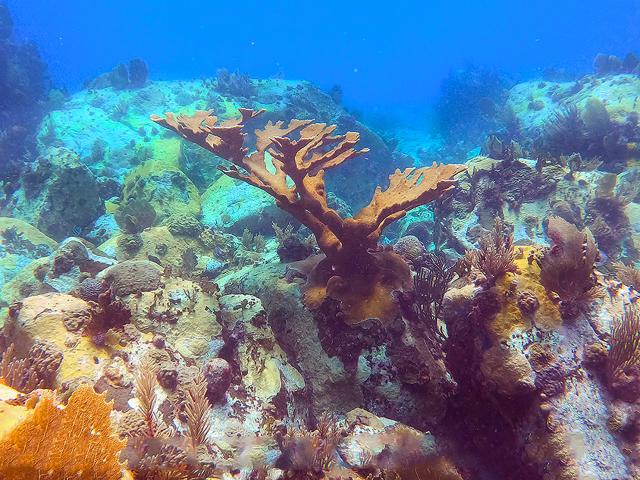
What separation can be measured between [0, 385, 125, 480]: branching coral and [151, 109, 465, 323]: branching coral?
2511 millimetres

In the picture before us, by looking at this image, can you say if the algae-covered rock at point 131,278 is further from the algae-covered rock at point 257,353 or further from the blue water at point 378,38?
the blue water at point 378,38

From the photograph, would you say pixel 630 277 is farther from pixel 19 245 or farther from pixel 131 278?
pixel 19 245

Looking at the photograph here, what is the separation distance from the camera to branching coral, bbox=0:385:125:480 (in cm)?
167

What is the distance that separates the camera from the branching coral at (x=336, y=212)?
156 inches

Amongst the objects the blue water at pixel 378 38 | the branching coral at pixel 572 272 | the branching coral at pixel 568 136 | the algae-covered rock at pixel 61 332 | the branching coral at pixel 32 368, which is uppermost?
the blue water at pixel 378 38

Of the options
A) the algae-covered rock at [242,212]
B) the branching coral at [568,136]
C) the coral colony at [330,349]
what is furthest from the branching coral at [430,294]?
the branching coral at [568,136]

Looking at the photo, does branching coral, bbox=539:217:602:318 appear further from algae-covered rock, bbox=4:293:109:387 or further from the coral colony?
algae-covered rock, bbox=4:293:109:387

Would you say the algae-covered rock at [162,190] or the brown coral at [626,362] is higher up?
the algae-covered rock at [162,190]

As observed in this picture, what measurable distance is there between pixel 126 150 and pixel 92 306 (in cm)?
1417

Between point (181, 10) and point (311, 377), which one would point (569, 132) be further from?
point (181, 10)

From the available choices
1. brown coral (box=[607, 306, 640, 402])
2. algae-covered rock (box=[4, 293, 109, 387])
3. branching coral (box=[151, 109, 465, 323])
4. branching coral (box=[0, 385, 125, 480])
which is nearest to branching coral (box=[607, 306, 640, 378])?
brown coral (box=[607, 306, 640, 402])

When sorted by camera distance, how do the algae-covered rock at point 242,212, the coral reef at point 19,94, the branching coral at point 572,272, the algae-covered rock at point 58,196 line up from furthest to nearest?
the coral reef at point 19,94, the algae-covered rock at point 242,212, the algae-covered rock at point 58,196, the branching coral at point 572,272

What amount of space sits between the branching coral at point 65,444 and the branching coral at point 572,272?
3.63 meters

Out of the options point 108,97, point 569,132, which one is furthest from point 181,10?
point 569,132
